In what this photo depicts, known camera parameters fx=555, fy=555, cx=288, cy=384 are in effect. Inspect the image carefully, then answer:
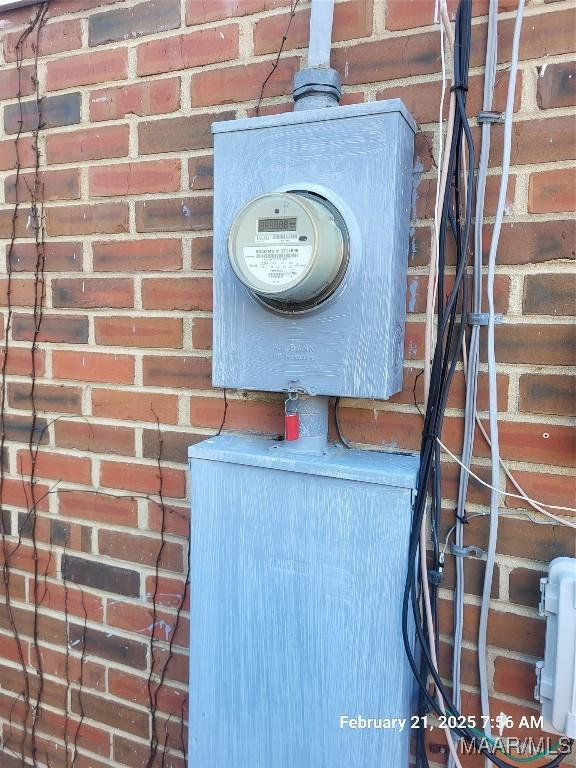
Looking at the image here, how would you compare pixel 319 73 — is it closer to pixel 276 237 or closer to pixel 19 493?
pixel 276 237

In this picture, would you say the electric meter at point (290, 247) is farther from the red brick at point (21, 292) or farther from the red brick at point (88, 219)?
the red brick at point (21, 292)

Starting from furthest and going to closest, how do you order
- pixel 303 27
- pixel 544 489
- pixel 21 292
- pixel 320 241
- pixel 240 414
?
pixel 21 292, pixel 240 414, pixel 303 27, pixel 544 489, pixel 320 241

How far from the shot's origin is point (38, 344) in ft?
4.42

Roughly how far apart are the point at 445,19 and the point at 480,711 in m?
1.19

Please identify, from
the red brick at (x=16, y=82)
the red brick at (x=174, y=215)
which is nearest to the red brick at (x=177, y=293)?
the red brick at (x=174, y=215)

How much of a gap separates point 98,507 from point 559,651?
99 cm

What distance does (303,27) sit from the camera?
104 cm

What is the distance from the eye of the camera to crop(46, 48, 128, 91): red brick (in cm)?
121

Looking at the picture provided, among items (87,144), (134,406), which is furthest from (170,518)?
(87,144)

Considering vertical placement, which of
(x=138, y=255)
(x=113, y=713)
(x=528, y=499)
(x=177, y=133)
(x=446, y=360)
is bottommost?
(x=113, y=713)

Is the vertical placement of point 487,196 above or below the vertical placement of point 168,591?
above

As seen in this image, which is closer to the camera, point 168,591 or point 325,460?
point 325,460

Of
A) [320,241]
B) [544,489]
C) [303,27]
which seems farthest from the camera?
[303,27]

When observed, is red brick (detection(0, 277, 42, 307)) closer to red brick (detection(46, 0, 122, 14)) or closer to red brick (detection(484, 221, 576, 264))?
red brick (detection(46, 0, 122, 14))
